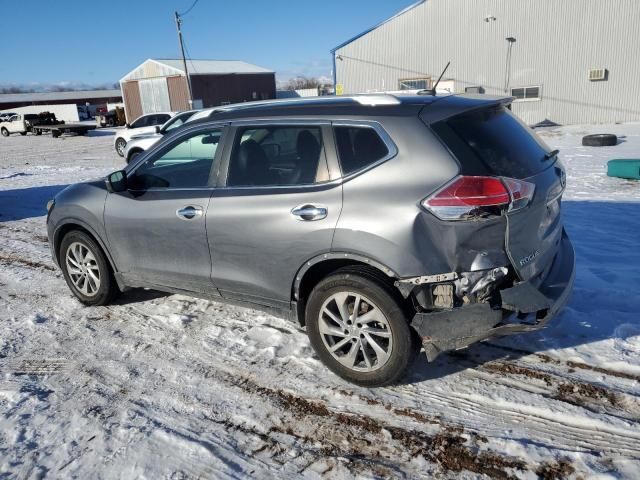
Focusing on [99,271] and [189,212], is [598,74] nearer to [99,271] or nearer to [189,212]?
[189,212]

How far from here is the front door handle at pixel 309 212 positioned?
3352 millimetres

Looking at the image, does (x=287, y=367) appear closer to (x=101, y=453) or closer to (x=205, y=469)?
(x=205, y=469)

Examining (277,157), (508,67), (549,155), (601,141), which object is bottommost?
(601,141)

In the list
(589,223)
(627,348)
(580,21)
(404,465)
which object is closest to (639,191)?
(589,223)

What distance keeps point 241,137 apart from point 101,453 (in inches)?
91.4

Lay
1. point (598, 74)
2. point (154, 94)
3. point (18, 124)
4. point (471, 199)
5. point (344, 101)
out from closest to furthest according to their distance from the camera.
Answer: point (471, 199) → point (344, 101) → point (598, 74) → point (18, 124) → point (154, 94)

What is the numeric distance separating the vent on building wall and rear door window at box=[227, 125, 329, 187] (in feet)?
76.1

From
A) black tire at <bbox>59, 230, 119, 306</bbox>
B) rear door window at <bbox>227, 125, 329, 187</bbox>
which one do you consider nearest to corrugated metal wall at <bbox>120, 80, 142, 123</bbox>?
black tire at <bbox>59, 230, 119, 306</bbox>

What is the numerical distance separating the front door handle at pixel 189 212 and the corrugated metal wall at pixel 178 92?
39.7 metres

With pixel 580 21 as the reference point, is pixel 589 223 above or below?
below

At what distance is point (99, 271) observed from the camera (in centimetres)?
485

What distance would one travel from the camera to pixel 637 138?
54.7 ft

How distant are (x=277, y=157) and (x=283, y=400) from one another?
1.71 meters

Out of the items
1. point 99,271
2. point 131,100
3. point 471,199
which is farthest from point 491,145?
point 131,100
